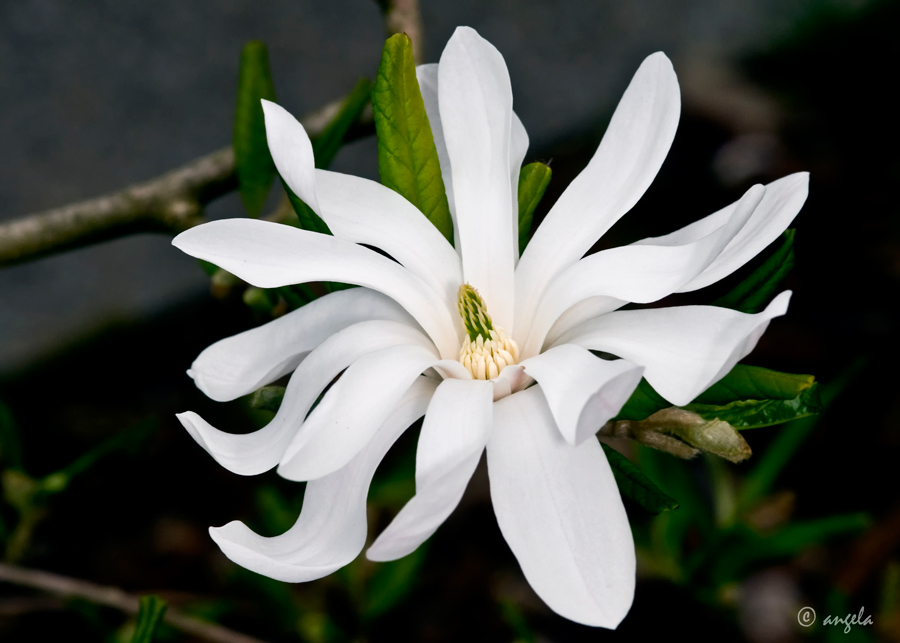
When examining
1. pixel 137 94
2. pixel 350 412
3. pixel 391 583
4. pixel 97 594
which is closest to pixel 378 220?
pixel 350 412

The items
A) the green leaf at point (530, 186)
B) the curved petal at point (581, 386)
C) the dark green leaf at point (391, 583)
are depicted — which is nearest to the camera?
the curved petal at point (581, 386)

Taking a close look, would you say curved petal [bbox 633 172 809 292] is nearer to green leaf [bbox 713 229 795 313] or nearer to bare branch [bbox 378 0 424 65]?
green leaf [bbox 713 229 795 313]

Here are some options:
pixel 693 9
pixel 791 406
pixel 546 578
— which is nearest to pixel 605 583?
pixel 546 578

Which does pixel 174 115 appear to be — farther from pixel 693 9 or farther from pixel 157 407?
pixel 693 9

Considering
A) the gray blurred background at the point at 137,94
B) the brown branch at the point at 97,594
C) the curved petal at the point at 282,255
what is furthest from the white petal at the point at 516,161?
the gray blurred background at the point at 137,94

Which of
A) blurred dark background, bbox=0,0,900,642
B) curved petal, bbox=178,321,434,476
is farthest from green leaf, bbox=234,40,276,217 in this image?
blurred dark background, bbox=0,0,900,642

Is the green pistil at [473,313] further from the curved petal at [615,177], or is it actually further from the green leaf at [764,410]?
the green leaf at [764,410]
